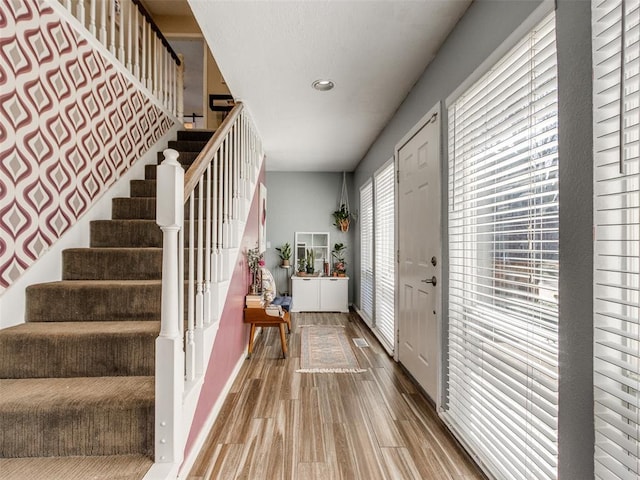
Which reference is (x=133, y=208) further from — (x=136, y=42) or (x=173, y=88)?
(x=173, y=88)

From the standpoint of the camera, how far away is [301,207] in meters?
5.93

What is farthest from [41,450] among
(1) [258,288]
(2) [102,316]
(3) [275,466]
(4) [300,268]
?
(4) [300,268]

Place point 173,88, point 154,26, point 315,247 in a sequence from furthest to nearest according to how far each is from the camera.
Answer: point 315,247, point 173,88, point 154,26

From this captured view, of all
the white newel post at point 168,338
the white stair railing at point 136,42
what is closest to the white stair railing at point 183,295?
the white newel post at point 168,338

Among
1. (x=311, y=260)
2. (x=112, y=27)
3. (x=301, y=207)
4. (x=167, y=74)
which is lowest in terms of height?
(x=311, y=260)

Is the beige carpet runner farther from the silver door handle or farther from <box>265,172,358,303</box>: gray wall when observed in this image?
<box>265,172,358,303</box>: gray wall

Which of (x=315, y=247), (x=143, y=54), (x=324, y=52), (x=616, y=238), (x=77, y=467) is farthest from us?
(x=315, y=247)

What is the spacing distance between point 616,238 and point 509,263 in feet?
1.68

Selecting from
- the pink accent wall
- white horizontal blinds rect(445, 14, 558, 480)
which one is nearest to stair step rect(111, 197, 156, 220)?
the pink accent wall

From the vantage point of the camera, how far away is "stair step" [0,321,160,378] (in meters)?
1.52

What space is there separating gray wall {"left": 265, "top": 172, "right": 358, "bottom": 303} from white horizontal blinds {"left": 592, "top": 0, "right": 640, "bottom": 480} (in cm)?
490

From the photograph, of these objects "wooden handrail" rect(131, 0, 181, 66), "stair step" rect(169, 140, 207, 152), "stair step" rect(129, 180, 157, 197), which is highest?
"wooden handrail" rect(131, 0, 181, 66)

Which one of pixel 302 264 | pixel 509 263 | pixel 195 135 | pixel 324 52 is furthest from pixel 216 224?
pixel 302 264

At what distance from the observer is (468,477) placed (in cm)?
158
